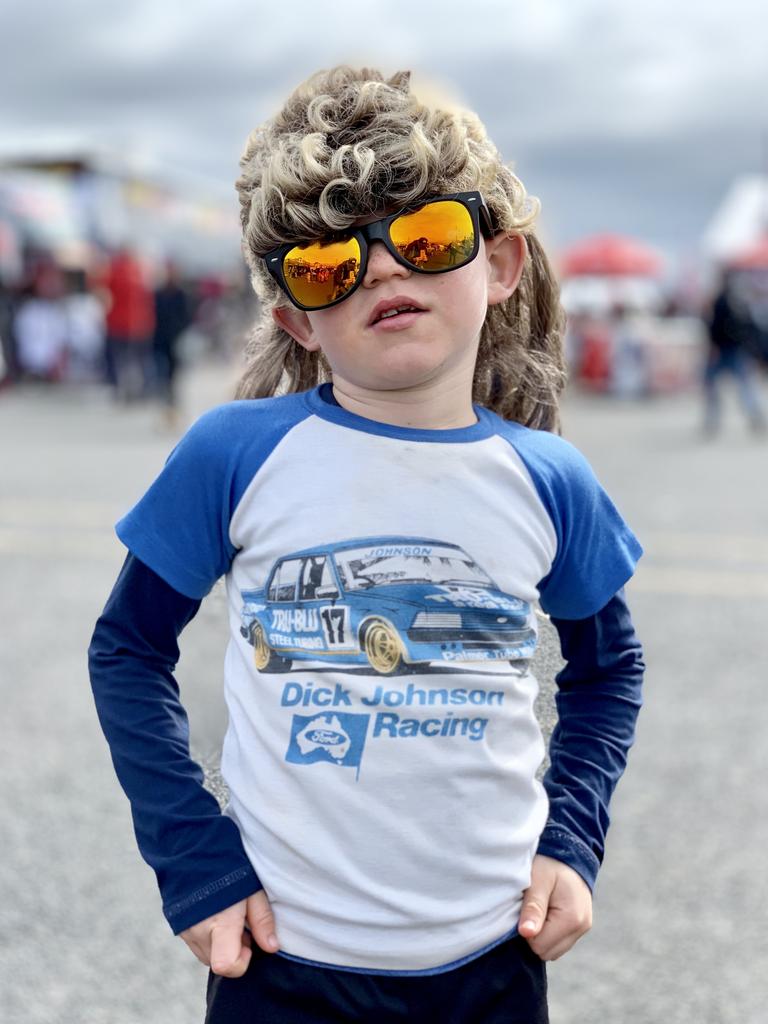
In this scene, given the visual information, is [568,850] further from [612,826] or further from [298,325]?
[612,826]

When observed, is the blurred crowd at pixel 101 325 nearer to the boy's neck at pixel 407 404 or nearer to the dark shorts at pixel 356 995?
the boy's neck at pixel 407 404

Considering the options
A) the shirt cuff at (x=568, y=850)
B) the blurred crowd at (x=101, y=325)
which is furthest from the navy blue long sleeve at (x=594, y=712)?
the blurred crowd at (x=101, y=325)

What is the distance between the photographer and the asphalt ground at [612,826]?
2.69 meters

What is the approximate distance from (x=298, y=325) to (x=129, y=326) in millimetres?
15135

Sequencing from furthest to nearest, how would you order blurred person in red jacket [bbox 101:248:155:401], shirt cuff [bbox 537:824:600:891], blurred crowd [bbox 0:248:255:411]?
blurred person in red jacket [bbox 101:248:155:401]
blurred crowd [bbox 0:248:255:411]
shirt cuff [bbox 537:824:600:891]

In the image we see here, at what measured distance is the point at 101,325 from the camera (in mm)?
18531

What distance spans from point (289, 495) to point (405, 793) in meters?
0.36

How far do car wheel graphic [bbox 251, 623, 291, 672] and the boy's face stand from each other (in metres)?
0.31

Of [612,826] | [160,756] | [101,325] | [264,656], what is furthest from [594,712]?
[101,325]

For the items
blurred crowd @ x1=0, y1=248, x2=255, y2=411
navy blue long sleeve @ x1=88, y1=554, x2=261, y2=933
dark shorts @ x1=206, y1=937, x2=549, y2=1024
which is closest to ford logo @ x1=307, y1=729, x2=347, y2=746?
navy blue long sleeve @ x1=88, y1=554, x2=261, y2=933

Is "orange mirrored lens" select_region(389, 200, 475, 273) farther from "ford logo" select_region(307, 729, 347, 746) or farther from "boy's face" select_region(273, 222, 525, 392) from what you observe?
"ford logo" select_region(307, 729, 347, 746)

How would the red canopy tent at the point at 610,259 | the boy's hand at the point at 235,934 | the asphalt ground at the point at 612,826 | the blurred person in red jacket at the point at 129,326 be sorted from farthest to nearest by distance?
1. the red canopy tent at the point at 610,259
2. the blurred person in red jacket at the point at 129,326
3. the asphalt ground at the point at 612,826
4. the boy's hand at the point at 235,934

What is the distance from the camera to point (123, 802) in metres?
3.64

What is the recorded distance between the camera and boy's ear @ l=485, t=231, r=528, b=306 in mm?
1556
